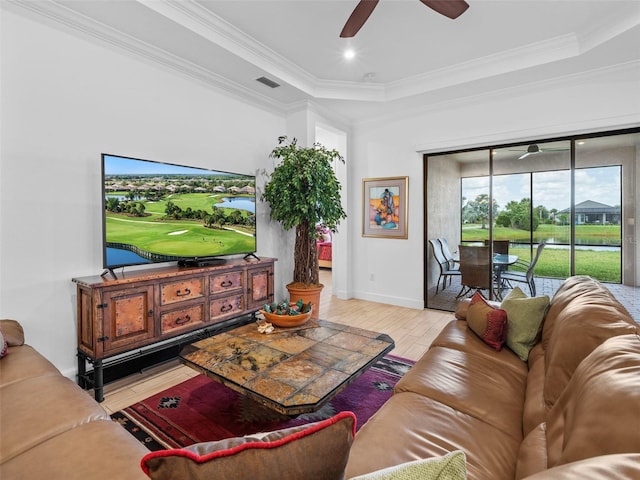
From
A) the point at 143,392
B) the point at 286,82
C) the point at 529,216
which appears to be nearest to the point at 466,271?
the point at 529,216

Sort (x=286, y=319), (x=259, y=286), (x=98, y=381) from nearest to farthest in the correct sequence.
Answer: (x=98, y=381) → (x=286, y=319) → (x=259, y=286)

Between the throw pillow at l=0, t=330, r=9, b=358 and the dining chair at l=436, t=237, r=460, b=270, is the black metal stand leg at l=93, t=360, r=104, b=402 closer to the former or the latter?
the throw pillow at l=0, t=330, r=9, b=358

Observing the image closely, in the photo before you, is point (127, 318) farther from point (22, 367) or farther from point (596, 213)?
point (596, 213)

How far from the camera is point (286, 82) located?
3.64 meters

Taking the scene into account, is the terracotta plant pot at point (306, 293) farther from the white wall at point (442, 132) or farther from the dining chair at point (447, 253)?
the dining chair at point (447, 253)

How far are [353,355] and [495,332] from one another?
887 millimetres

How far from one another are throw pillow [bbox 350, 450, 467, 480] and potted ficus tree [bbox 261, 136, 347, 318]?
10.4ft

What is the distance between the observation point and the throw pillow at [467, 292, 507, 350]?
6.54 feet

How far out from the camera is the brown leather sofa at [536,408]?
0.72 m

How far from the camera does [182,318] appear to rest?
276 centimetres

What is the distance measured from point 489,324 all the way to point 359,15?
2.27 meters

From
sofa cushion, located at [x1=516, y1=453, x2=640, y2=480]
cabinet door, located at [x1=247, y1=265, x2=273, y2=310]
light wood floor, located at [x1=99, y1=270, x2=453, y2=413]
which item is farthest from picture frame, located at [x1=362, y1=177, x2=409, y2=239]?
sofa cushion, located at [x1=516, y1=453, x2=640, y2=480]

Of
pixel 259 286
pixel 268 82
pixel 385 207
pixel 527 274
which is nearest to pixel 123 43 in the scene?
pixel 268 82

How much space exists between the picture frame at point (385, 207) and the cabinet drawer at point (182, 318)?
9.82 feet
